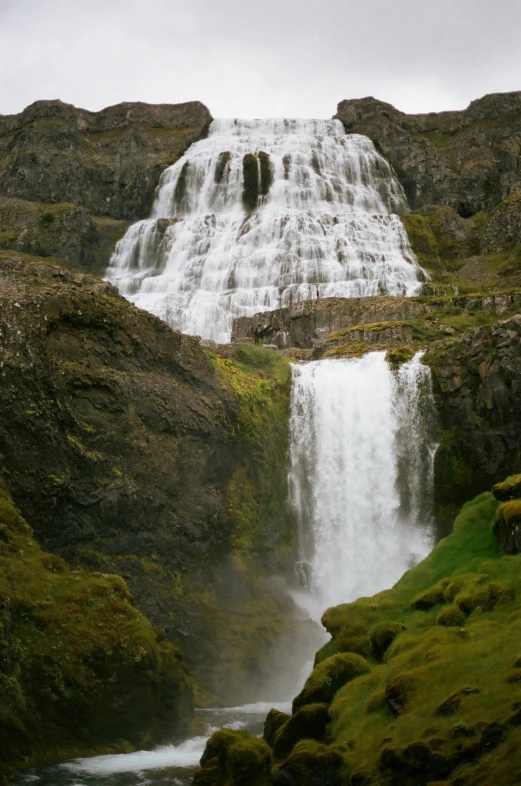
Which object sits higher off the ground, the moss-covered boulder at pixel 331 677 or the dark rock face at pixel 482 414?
the dark rock face at pixel 482 414

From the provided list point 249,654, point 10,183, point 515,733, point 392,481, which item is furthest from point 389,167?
point 515,733

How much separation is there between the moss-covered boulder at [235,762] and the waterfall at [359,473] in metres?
17.2

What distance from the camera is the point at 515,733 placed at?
11.0 meters

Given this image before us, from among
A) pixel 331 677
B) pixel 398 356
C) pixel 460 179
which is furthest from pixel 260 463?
pixel 460 179

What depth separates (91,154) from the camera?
83.6 m

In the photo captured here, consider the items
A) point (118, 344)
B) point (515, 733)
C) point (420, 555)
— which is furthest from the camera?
point (420, 555)

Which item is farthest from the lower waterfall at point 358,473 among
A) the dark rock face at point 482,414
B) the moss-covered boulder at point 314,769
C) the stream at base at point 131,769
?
the moss-covered boulder at point 314,769

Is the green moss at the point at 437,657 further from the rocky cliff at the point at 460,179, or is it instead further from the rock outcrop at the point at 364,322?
the rocky cliff at the point at 460,179

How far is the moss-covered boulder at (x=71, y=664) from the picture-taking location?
1914 cm

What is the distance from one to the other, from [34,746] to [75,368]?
13.3m

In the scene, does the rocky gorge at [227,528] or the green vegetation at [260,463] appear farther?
the green vegetation at [260,463]

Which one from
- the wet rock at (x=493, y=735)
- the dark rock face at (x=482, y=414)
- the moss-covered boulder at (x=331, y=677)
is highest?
the dark rock face at (x=482, y=414)

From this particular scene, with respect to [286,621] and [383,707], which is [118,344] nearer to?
[286,621]

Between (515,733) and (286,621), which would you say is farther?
(286,621)
